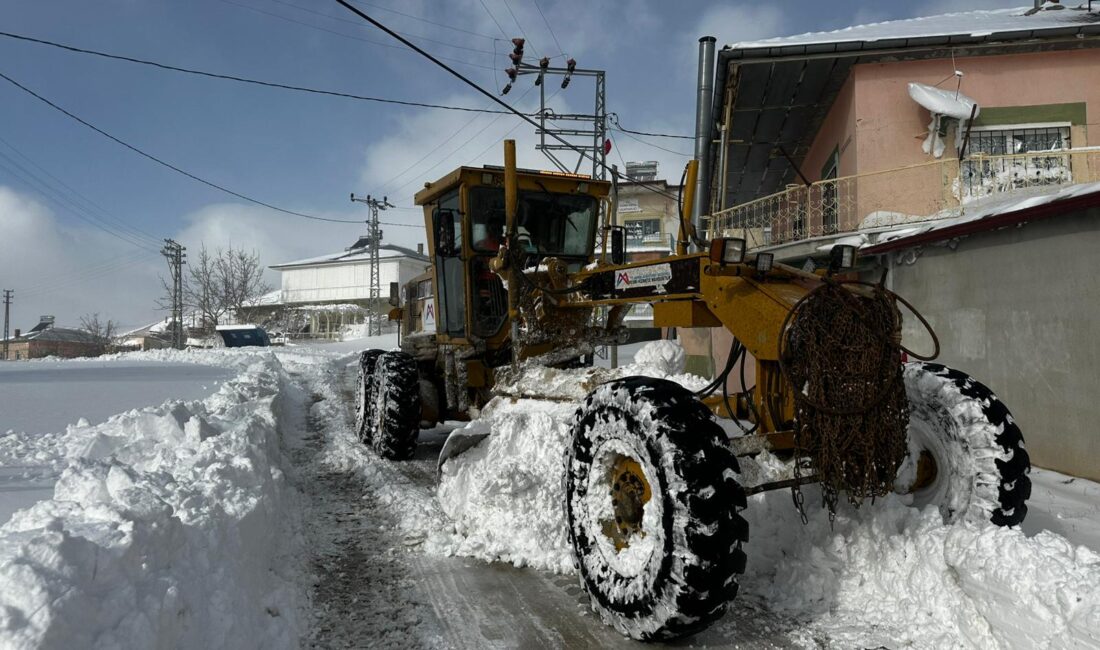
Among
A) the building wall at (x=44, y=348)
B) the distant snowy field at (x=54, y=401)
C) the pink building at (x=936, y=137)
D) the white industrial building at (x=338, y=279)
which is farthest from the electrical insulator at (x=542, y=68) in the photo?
the building wall at (x=44, y=348)

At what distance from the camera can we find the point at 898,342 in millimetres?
3035

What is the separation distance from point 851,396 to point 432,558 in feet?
8.86

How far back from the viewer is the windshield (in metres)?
6.58

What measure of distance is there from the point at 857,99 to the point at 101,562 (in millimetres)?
13780

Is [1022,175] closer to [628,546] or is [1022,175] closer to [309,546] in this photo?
[628,546]

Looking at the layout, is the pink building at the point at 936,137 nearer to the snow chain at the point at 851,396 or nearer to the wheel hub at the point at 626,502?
the snow chain at the point at 851,396

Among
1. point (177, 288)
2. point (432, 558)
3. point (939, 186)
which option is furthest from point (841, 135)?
point (177, 288)

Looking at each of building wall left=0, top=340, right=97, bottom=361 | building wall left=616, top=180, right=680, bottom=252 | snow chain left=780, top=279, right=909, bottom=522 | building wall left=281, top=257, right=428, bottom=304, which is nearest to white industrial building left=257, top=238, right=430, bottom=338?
building wall left=281, top=257, right=428, bottom=304

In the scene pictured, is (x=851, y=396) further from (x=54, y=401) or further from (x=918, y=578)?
(x=54, y=401)

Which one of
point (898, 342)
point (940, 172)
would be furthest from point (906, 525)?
point (940, 172)

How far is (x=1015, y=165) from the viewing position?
11.7m

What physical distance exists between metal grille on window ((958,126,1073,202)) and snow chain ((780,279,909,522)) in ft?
32.5

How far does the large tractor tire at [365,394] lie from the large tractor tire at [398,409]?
2.53ft

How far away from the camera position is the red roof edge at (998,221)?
241 inches
